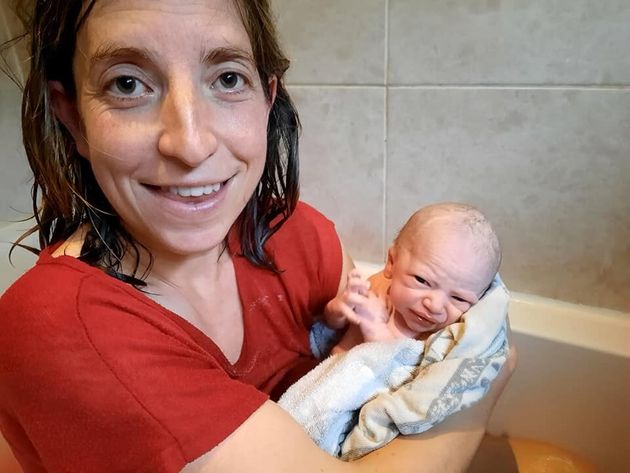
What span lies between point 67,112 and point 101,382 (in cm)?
32

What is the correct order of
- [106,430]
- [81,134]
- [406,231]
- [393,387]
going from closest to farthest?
1. [106,430]
2. [81,134]
3. [393,387]
4. [406,231]

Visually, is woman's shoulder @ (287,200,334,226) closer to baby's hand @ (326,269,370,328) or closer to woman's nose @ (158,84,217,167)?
baby's hand @ (326,269,370,328)

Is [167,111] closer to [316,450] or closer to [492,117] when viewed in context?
[316,450]

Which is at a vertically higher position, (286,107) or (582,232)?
(286,107)

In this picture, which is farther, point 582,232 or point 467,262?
point 582,232

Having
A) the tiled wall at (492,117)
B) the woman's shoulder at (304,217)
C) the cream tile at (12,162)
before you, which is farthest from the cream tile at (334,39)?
the cream tile at (12,162)

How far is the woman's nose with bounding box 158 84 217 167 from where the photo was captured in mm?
546

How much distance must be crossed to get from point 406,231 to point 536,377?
1.48ft

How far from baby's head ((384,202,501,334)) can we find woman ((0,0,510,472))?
5.8 inches

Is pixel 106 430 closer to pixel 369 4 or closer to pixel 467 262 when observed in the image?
pixel 467 262

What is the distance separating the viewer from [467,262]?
77cm

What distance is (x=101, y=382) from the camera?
0.49 metres

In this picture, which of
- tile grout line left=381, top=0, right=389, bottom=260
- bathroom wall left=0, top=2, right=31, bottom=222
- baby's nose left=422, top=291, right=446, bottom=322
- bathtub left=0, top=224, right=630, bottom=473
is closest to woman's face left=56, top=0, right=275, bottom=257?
baby's nose left=422, top=291, right=446, bottom=322

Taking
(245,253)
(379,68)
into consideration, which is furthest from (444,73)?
(245,253)
